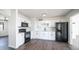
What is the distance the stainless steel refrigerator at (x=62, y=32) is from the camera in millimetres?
5586

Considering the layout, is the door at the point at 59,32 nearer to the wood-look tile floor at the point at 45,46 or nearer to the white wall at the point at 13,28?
the wood-look tile floor at the point at 45,46

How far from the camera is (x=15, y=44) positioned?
3865mm

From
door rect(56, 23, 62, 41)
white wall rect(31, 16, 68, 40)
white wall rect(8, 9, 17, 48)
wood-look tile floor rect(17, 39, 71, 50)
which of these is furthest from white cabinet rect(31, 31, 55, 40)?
white wall rect(8, 9, 17, 48)

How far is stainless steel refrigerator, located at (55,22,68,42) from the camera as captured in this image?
559 centimetres

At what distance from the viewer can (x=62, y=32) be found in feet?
18.8

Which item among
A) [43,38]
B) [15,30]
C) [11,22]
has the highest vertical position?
[11,22]

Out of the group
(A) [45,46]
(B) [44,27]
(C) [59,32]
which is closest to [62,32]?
(C) [59,32]

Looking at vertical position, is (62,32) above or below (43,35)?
above

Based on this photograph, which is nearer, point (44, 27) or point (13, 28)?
point (13, 28)

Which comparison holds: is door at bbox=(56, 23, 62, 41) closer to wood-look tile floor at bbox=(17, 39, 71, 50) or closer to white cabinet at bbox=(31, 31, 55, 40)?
white cabinet at bbox=(31, 31, 55, 40)

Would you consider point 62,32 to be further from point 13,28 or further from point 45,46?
point 13,28
